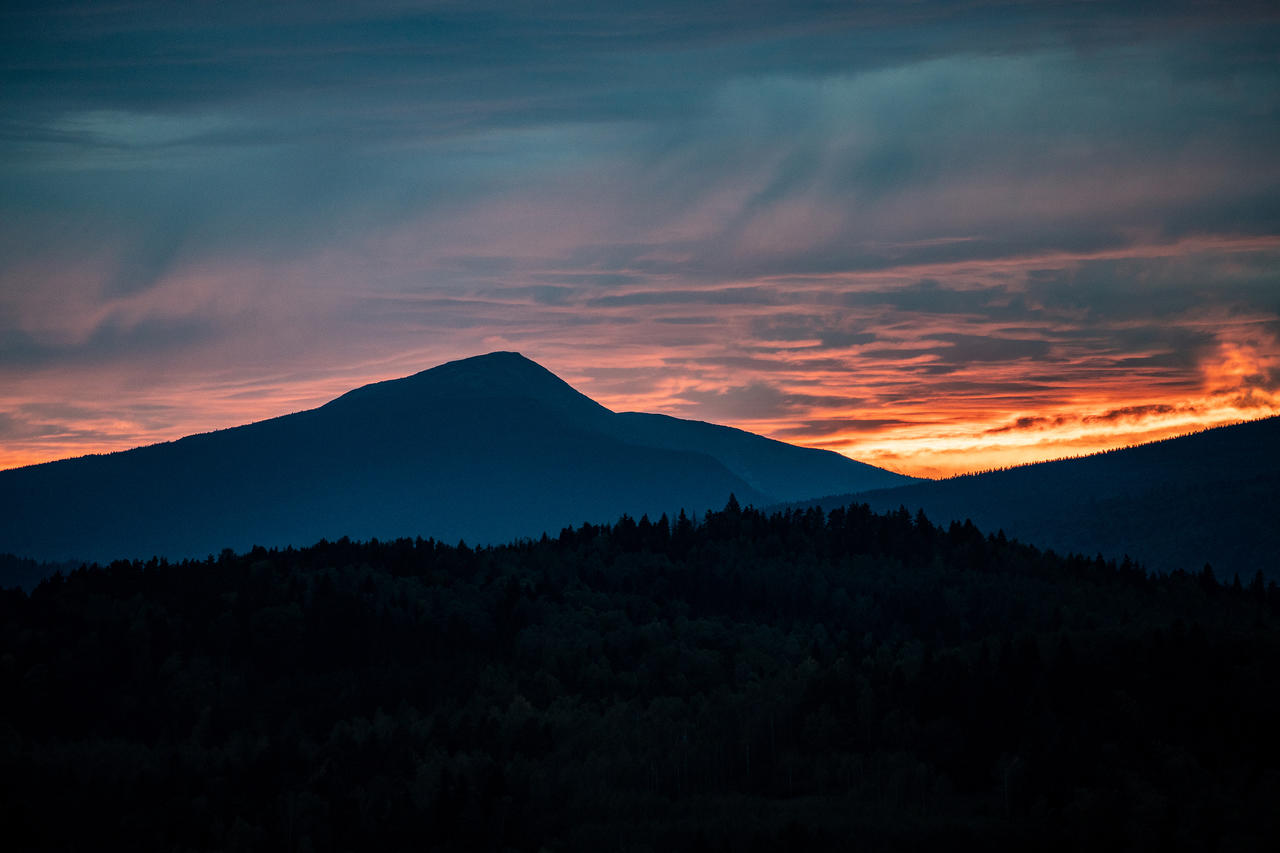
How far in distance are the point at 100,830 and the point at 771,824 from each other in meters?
95.6

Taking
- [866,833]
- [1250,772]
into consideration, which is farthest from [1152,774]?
[866,833]

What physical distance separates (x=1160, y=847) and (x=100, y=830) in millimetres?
145467

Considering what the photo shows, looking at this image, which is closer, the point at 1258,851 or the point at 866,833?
the point at 1258,851

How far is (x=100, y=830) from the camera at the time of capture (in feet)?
623

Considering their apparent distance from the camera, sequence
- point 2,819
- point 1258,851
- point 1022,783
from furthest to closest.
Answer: point 1022,783, point 2,819, point 1258,851

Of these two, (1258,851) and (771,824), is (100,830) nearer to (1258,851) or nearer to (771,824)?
(771,824)

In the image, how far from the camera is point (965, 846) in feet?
621

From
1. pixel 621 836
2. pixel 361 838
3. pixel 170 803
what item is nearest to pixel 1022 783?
pixel 621 836

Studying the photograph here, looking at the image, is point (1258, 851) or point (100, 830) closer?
point (1258, 851)

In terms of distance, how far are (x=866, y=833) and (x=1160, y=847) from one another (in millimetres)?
39970

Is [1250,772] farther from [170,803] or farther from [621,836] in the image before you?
[170,803]

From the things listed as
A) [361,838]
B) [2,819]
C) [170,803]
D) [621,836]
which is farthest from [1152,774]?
[2,819]

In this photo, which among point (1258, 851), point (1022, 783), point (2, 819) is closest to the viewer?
point (1258, 851)

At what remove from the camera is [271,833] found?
18775 cm
